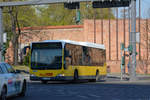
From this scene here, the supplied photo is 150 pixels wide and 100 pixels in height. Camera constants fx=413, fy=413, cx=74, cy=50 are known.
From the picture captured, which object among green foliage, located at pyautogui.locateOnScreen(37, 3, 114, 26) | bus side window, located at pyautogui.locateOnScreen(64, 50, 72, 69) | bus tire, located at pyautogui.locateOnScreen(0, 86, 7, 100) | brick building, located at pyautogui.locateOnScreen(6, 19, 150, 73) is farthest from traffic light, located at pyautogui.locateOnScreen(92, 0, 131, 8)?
green foliage, located at pyautogui.locateOnScreen(37, 3, 114, 26)

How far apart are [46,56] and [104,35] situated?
34651mm

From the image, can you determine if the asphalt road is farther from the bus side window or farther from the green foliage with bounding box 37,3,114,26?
the green foliage with bounding box 37,3,114,26

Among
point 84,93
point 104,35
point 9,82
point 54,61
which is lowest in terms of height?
point 84,93

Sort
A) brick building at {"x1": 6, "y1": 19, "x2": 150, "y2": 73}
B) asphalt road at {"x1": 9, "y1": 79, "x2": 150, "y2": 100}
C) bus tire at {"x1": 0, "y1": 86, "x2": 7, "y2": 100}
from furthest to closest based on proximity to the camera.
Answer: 1. brick building at {"x1": 6, "y1": 19, "x2": 150, "y2": 73}
2. asphalt road at {"x1": 9, "y1": 79, "x2": 150, "y2": 100}
3. bus tire at {"x1": 0, "y1": 86, "x2": 7, "y2": 100}

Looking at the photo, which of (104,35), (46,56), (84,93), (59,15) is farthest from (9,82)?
(59,15)

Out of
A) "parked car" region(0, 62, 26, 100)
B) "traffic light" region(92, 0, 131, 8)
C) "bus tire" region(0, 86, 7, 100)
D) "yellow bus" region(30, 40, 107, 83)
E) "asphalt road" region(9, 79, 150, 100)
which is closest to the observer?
"bus tire" region(0, 86, 7, 100)

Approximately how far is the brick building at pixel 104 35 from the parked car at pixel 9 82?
43.3 m

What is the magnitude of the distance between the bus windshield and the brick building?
32327 mm

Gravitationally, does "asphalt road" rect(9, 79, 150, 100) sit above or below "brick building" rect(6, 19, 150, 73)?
below

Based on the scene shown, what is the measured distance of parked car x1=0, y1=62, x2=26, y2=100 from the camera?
1454 cm

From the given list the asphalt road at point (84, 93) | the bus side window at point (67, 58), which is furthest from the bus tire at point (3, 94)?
the bus side window at point (67, 58)

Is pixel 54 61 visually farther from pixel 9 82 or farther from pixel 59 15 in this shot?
pixel 59 15

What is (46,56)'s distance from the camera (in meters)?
28.3

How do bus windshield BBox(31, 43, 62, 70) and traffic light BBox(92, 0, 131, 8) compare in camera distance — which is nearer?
bus windshield BBox(31, 43, 62, 70)
